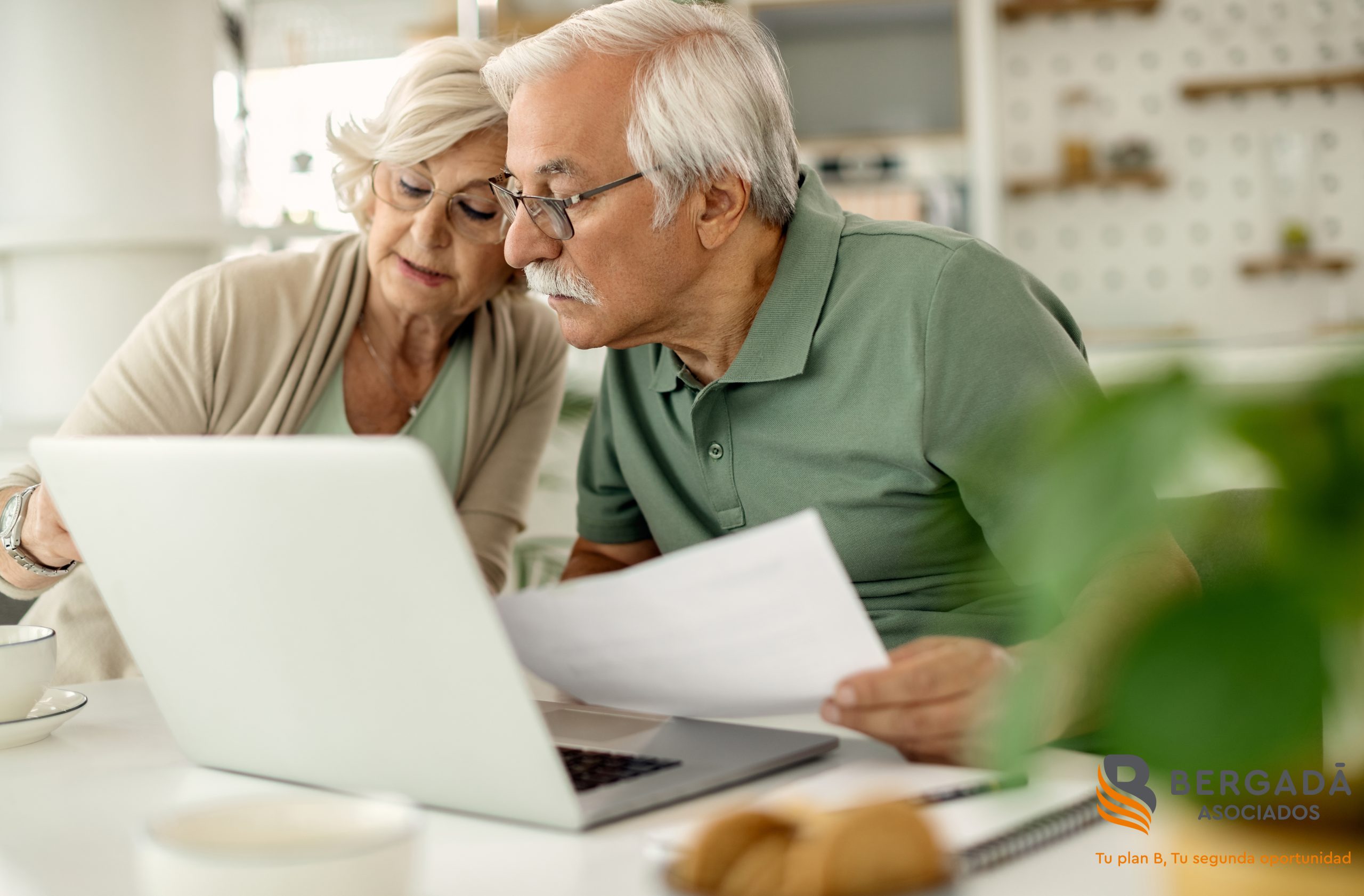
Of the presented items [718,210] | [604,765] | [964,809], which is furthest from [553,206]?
[964,809]

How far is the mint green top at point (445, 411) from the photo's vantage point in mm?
1522

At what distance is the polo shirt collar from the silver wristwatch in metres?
0.70

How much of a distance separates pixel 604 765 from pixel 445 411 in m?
0.90

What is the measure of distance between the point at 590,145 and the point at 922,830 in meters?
0.95

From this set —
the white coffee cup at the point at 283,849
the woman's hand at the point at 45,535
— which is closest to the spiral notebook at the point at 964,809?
the white coffee cup at the point at 283,849

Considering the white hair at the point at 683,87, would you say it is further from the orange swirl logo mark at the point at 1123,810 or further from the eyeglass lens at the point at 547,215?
the orange swirl logo mark at the point at 1123,810

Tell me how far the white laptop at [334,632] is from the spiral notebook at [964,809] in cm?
6

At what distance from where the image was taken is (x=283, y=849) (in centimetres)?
50

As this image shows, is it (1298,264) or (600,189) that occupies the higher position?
(600,189)

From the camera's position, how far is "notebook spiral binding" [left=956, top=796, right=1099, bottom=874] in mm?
556

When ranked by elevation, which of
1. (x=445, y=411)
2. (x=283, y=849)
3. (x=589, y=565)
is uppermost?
(x=283, y=849)

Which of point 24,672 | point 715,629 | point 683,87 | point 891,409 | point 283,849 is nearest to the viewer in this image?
point 283,849

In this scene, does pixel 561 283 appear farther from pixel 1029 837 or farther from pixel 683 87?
pixel 1029 837

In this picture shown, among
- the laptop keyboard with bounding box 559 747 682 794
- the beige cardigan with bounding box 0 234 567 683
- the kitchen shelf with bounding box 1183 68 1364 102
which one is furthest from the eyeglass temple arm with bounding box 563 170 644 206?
the kitchen shelf with bounding box 1183 68 1364 102
